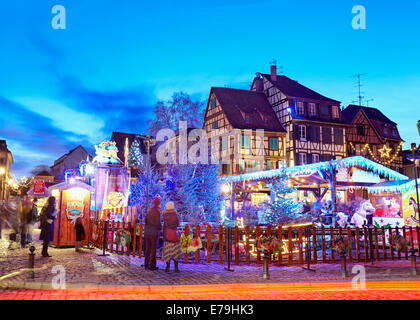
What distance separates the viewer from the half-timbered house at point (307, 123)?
124ft

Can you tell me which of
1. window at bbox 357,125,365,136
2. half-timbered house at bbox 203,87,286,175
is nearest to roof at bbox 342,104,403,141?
window at bbox 357,125,365,136

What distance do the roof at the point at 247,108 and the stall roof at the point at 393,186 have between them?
17764 mm

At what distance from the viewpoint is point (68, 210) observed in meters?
14.9

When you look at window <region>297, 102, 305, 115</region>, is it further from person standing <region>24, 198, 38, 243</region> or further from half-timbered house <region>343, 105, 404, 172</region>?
person standing <region>24, 198, 38, 243</region>

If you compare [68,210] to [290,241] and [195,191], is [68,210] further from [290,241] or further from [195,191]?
[290,241]

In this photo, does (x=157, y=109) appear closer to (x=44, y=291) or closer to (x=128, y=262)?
(x=128, y=262)

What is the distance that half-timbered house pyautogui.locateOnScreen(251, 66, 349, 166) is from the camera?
37.8 meters

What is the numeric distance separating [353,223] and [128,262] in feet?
31.9

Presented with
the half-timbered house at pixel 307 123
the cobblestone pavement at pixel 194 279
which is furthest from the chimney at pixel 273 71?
the cobblestone pavement at pixel 194 279

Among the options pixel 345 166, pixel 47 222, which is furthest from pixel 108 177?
pixel 345 166

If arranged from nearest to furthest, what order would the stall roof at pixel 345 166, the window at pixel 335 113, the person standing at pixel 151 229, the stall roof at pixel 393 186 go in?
the person standing at pixel 151 229 → the stall roof at pixel 393 186 → the stall roof at pixel 345 166 → the window at pixel 335 113

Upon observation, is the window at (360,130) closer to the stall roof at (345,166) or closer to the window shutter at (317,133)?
the window shutter at (317,133)

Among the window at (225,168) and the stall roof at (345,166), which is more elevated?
the window at (225,168)

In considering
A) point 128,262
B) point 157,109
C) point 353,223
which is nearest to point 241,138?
point 157,109
